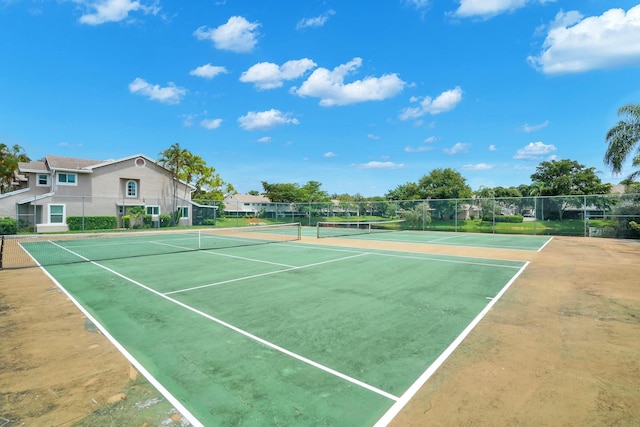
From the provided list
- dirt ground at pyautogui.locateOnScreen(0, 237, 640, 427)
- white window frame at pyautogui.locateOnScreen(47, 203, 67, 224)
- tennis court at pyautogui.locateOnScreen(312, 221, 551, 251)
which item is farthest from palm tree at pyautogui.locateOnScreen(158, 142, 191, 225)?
dirt ground at pyautogui.locateOnScreen(0, 237, 640, 427)

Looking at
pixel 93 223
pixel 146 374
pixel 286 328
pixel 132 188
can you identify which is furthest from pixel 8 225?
pixel 286 328

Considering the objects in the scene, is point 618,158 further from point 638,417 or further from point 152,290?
point 152,290

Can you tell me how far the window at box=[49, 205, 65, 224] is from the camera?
2827 cm

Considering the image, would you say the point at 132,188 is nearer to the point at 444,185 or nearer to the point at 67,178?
the point at 67,178

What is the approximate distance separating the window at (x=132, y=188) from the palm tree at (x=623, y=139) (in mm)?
40245

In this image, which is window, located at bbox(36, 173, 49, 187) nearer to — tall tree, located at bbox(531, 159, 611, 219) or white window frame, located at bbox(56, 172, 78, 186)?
white window frame, located at bbox(56, 172, 78, 186)

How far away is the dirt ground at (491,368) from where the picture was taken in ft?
11.0

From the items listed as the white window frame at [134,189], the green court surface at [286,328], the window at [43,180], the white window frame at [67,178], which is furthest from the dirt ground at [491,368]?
the window at [43,180]

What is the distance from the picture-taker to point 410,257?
13859mm

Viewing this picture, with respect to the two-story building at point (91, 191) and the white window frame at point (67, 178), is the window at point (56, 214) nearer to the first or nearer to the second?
the two-story building at point (91, 191)

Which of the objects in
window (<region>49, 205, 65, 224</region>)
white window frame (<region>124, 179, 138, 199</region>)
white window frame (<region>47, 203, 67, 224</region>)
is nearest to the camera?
white window frame (<region>47, 203, 67, 224</region>)

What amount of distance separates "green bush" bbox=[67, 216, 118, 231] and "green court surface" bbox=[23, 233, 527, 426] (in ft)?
69.7

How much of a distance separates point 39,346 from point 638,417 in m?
7.63

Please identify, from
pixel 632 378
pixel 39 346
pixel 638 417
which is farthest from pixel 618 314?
pixel 39 346
